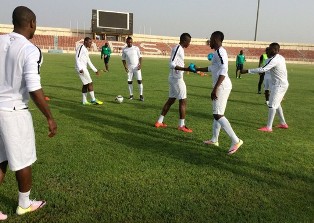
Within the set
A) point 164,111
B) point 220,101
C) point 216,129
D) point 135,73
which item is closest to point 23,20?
point 220,101

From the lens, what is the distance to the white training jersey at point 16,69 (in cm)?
300

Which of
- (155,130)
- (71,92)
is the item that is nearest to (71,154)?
(155,130)

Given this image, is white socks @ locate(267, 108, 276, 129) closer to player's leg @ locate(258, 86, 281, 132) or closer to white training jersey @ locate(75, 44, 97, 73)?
player's leg @ locate(258, 86, 281, 132)

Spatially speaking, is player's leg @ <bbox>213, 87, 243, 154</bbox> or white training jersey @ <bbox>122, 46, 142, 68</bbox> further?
white training jersey @ <bbox>122, 46, 142, 68</bbox>

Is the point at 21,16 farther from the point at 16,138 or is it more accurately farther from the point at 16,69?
the point at 16,138

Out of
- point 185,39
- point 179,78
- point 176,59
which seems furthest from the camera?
point 179,78

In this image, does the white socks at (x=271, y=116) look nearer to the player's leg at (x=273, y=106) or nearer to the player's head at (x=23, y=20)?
the player's leg at (x=273, y=106)

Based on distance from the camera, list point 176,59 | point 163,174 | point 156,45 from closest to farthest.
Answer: point 163,174, point 176,59, point 156,45

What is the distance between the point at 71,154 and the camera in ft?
18.1

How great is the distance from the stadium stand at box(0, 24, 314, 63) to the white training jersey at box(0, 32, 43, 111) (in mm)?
56174

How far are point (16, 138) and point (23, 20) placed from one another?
1.26 m

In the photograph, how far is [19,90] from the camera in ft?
10.4

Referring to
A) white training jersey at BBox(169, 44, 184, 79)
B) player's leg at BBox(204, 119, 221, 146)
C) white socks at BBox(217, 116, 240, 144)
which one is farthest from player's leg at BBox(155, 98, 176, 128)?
white socks at BBox(217, 116, 240, 144)

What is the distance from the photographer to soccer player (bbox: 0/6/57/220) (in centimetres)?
302
